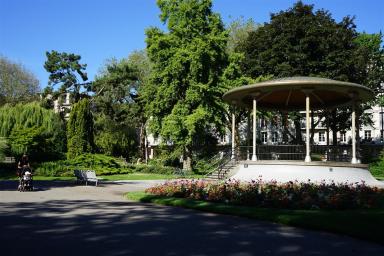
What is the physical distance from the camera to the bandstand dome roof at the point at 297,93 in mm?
23938

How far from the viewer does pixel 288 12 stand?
4688 centimetres

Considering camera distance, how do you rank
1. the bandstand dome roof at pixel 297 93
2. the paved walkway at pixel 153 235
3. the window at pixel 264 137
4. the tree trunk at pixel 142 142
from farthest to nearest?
the window at pixel 264 137 < the tree trunk at pixel 142 142 < the bandstand dome roof at pixel 297 93 < the paved walkway at pixel 153 235

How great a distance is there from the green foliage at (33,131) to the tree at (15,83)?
19.1 meters

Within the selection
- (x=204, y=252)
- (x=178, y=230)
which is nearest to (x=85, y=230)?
(x=178, y=230)

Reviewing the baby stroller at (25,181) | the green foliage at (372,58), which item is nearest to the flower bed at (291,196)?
the baby stroller at (25,181)

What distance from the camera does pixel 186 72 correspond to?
4128 centimetres

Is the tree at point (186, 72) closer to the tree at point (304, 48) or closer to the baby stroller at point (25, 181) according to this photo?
the tree at point (304, 48)

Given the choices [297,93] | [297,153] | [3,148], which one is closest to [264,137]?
[297,93]

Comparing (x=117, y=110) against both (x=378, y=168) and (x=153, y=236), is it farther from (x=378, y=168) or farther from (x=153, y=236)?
(x=153, y=236)

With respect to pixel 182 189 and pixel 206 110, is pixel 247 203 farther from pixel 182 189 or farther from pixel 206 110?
pixel 206 110

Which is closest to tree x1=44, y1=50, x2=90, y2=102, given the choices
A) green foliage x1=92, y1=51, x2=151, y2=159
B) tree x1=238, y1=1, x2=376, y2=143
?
green foliage x1=92, y1=51, x2=151, y2=159

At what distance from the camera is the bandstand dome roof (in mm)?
23938

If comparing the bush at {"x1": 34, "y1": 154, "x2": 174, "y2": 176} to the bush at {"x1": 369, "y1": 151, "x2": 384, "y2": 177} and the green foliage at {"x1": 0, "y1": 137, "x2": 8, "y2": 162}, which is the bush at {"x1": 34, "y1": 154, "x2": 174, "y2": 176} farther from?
the bush at {"x1": 369, "y1": 151, "x2": 384, "y2": 177}

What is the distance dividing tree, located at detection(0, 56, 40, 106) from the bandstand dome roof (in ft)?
143
